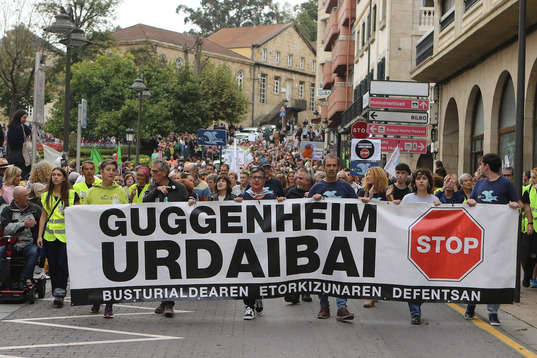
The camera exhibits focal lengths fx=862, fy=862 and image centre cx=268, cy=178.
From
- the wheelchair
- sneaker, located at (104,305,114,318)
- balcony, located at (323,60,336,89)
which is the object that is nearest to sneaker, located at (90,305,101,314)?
sneaker, located at (104,305,114,318)

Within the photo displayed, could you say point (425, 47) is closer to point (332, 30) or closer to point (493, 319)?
point (493, 319)

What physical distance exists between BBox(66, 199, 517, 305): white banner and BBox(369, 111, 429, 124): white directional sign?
475 inches

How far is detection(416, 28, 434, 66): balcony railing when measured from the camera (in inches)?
1051

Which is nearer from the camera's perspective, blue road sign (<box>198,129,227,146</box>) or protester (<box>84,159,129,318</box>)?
protester (<box>84,159,129,318</box>)

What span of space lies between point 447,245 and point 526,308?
2.10 m

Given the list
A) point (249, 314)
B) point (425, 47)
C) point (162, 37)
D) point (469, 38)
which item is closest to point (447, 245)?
point (249, 314)

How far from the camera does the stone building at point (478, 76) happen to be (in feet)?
62.8

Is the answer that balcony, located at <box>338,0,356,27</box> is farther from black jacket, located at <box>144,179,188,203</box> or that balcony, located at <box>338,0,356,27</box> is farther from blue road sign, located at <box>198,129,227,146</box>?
black jacket, located at <box>144,179,188,203</box>

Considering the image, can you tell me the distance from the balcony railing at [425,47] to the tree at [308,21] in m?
105

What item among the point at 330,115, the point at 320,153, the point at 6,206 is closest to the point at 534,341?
the point at 6,206

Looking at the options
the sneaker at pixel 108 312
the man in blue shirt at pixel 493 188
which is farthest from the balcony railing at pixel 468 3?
the sneaker at pixel 108 312

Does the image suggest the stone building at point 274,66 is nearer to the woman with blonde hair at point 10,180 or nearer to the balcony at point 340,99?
the balcony at point 340,99

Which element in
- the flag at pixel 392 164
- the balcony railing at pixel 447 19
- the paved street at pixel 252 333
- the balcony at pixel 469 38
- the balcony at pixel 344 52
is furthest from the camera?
the balcony at pixel 344 52

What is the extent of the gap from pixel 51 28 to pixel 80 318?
1003 cm
